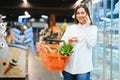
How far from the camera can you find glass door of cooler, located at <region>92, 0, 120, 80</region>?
5414mm

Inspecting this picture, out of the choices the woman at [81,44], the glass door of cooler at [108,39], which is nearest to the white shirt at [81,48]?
the woman at [81,44]

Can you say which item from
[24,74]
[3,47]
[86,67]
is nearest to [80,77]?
[86,67]

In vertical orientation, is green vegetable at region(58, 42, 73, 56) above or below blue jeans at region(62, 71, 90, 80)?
above

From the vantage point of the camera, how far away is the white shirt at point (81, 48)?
3328mm

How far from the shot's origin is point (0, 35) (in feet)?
17.2

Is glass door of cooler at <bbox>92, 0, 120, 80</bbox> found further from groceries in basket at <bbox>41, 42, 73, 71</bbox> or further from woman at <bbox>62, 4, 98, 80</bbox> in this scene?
groceries in basket at <bbox>41, 42, 73, 71</bbox>

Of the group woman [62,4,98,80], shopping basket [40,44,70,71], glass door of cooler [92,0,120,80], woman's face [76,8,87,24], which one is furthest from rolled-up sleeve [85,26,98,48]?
glass door of cooler [92,0,120,80]

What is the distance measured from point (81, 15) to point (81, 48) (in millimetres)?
370

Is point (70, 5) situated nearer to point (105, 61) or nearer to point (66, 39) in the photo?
point (105, 61)

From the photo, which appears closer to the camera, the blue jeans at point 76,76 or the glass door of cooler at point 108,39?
the blue jeans at point 76,76

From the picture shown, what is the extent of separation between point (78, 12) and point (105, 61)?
332 centimetres

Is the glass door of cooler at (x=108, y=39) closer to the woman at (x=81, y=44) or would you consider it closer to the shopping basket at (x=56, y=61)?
the woman at (x=81, y=44)

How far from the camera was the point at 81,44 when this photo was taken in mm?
3342

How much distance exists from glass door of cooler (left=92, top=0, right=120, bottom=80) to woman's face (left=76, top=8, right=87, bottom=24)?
1.67m
